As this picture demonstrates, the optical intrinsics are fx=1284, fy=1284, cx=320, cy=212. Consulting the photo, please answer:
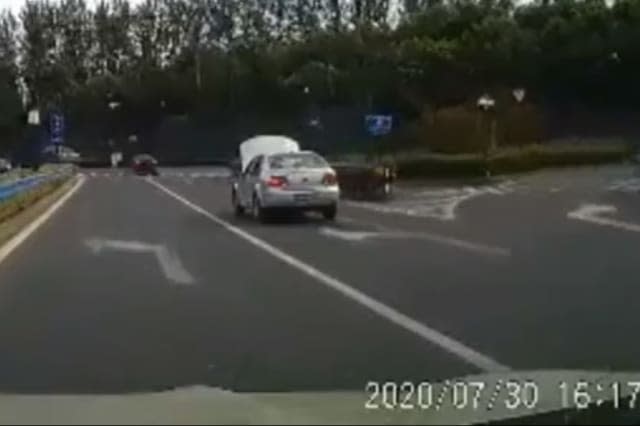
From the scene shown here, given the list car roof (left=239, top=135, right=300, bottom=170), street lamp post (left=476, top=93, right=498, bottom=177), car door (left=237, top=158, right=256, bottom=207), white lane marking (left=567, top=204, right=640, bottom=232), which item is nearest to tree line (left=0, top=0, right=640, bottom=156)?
street lamp post (left=476, top=93, right=498, bottom=177)

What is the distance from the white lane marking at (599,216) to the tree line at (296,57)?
52.4 meters

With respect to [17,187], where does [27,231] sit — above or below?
below

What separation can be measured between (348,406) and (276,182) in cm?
2329

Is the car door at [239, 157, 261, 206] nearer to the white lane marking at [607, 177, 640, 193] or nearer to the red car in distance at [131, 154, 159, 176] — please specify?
the white lane marking at [607, 177, 640, 193]

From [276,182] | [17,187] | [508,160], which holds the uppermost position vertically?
[276,182]

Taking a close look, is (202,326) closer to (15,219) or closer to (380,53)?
(15,219)

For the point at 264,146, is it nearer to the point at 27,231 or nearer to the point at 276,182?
the point at 276,182

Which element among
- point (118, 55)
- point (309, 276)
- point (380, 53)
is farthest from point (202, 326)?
point (118, 55)

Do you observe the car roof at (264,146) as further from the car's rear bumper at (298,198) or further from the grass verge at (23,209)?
the car's rear bumper at (298,198)

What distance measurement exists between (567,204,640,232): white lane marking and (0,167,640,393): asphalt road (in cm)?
15

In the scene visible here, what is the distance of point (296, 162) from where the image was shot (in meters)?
29.8

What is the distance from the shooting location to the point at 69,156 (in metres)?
110

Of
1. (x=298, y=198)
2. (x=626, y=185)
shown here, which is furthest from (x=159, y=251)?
(x=626, y=185)

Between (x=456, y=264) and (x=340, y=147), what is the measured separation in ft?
244
